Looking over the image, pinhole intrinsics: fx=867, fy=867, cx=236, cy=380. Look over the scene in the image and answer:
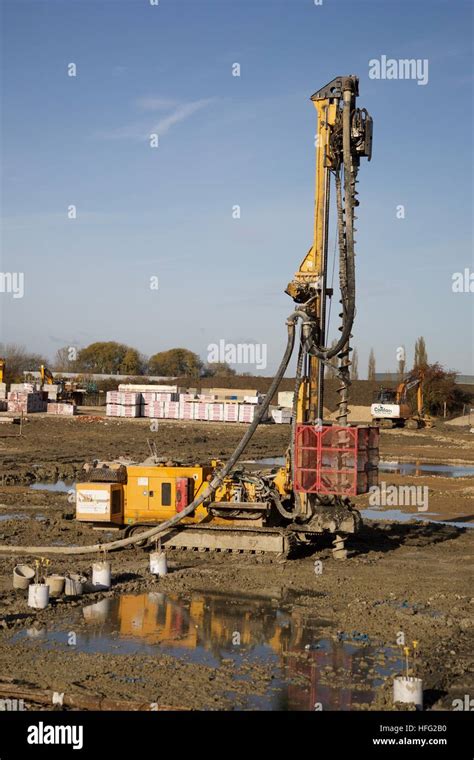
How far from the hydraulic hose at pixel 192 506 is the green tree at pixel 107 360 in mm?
117526

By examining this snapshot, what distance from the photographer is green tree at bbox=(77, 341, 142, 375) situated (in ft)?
444

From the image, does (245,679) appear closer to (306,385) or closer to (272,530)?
(272,530)

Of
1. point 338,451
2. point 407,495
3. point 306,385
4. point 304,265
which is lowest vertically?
point 407,495

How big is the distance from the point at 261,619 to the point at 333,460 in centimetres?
386

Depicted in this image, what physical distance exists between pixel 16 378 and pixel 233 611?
8145 cm

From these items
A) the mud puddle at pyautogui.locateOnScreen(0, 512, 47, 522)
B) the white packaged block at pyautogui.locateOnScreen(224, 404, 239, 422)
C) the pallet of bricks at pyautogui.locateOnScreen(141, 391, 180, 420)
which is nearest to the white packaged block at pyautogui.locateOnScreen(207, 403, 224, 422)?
the white packaged block at pyautogui.locateOnScreen(224, 404, 239, 422)

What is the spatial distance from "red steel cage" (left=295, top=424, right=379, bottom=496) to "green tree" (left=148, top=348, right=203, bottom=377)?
123 meters

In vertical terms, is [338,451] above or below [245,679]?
above

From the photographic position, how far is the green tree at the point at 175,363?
140875 mm

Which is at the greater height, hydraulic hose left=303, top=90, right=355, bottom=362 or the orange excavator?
hydraulic hose left=303, top=90, right=355, bottom=362

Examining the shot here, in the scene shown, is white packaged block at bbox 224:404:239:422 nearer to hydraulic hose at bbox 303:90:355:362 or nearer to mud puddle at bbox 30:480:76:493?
mud puddle at bbox 30:480:76:493
